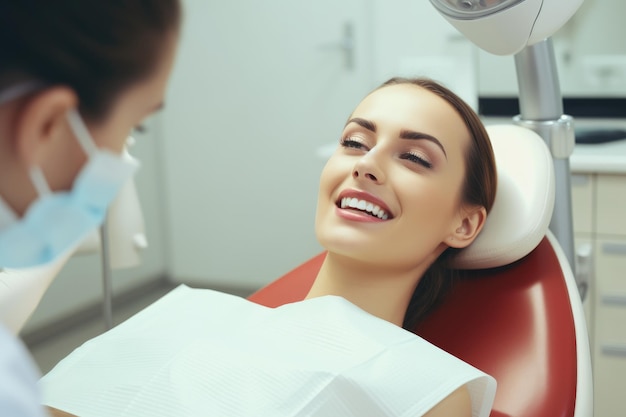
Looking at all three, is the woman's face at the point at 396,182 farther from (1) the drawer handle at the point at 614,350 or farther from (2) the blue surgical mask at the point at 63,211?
(1) the drawer handle at the point at 614,350

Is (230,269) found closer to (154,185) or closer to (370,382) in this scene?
(154,185)

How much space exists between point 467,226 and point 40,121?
0.93m

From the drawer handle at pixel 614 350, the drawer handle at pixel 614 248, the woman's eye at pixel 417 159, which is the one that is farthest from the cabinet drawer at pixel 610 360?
the woman's eye at pixel 417 159

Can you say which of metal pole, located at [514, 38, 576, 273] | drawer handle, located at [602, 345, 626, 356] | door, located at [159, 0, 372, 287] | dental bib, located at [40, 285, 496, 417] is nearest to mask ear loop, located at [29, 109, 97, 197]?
dental bib, located at [40, 285, 496, 417]

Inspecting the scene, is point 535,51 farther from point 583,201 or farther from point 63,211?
point 63,211

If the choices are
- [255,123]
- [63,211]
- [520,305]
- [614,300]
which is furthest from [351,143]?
[255,123]

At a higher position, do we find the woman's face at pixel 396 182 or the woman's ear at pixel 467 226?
the woman's face at pixel 396 182

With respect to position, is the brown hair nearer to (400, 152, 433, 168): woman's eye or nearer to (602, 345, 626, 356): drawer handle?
(400, 152, 433, 168): woman's eye

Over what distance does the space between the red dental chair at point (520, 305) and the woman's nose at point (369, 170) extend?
0.26m

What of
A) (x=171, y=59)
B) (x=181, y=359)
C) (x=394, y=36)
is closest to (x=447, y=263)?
(x=181, y=359)

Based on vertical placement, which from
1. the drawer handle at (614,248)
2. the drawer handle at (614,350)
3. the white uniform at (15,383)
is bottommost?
the drawer handle at (614,350)

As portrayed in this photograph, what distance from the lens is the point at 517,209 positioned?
1.43m

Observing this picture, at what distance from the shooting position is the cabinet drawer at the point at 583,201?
227cm

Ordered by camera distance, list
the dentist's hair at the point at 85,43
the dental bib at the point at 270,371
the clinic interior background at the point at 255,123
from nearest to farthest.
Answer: the dentist's hair at the point at 85,43
the dental bib at the point at 270,371
the clinic interior background at the point at 255,123
